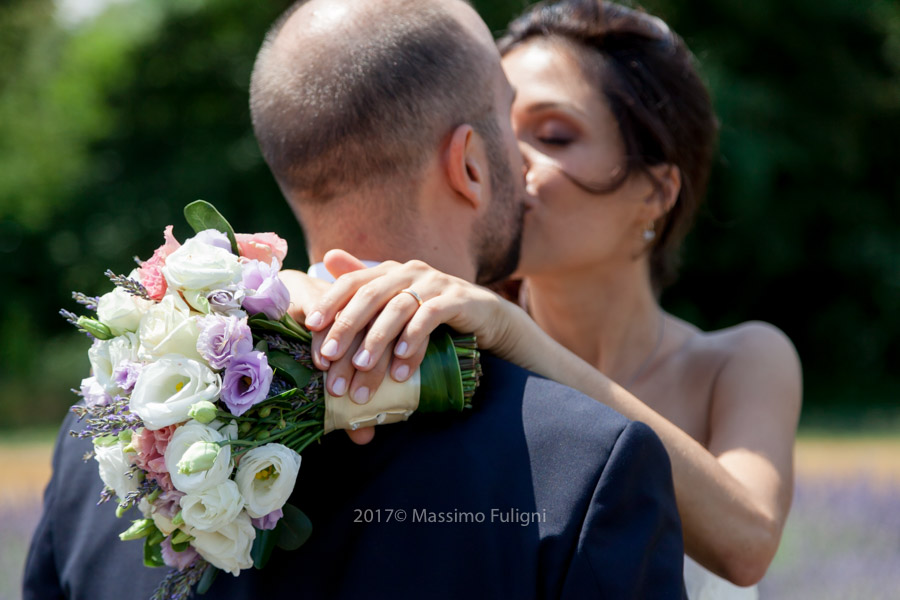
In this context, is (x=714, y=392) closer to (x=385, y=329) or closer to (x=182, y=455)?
(x=385, y=329)

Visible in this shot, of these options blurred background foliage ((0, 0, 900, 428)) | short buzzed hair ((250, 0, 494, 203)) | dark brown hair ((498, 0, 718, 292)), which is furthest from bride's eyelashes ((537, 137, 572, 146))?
blurred background foliage ((0, 0, 900, 428))

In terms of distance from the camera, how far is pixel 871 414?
13.8 meters

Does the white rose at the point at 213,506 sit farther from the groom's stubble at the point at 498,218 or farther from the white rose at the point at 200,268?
the groom's stubble at the point at 498,218

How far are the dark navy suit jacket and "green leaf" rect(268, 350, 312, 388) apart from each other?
0.22 m

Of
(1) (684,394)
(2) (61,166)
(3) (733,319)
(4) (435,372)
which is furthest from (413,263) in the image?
(2) (61,166)

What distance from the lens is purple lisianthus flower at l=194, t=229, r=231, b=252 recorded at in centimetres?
184

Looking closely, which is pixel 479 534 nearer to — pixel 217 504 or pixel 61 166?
pixel 217 504

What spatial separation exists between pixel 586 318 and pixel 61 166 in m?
18.3

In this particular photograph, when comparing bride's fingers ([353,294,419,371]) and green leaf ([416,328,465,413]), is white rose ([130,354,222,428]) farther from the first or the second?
green leaf ([416,328,465,413])

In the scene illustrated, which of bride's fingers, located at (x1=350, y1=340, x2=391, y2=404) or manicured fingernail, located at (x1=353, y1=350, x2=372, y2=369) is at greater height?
manicured fingernail, located at (x1=353, y1=350, x2=372, y2=369)

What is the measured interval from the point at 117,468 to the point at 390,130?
983mm

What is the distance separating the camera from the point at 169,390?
5.60ft

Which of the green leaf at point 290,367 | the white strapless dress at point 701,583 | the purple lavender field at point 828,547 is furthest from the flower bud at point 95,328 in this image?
the purple lavender field at point 828,547

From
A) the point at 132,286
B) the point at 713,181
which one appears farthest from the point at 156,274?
the point at 713,181
